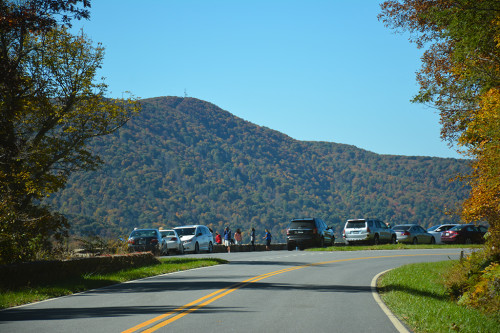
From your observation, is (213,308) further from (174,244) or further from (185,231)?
(185,231)

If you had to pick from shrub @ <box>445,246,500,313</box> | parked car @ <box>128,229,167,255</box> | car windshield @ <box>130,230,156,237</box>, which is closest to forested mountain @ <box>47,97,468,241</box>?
car windshield @ <box>130,230,156,237</box>

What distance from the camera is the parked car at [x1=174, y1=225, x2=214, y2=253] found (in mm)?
39375

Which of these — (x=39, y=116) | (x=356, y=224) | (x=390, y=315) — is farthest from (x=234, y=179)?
(x=390, y=315)

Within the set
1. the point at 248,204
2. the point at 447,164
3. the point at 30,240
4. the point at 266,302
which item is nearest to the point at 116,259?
the point at 30,240

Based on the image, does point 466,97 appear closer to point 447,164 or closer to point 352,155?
point 447,164

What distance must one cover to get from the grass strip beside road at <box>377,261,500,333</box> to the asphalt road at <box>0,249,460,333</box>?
427 millimetres

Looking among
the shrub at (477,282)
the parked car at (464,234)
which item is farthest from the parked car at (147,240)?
the parked car at (464,234)

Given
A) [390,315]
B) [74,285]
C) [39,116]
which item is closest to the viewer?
[390,315]

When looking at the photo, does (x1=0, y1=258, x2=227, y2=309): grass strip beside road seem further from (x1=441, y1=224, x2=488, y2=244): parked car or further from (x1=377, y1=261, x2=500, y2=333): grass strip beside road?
(x1=441, y1=224, x2=488, y2=244): parked car

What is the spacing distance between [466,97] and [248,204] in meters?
121

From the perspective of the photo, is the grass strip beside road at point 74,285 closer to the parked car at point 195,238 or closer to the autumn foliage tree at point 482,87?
the autumn foliage tree at point 482,87

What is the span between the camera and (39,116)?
82.4 ft

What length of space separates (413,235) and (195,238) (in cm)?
1721

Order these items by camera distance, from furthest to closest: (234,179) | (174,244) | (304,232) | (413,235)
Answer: (234,179), (413,235), (304,232), (174,244)
